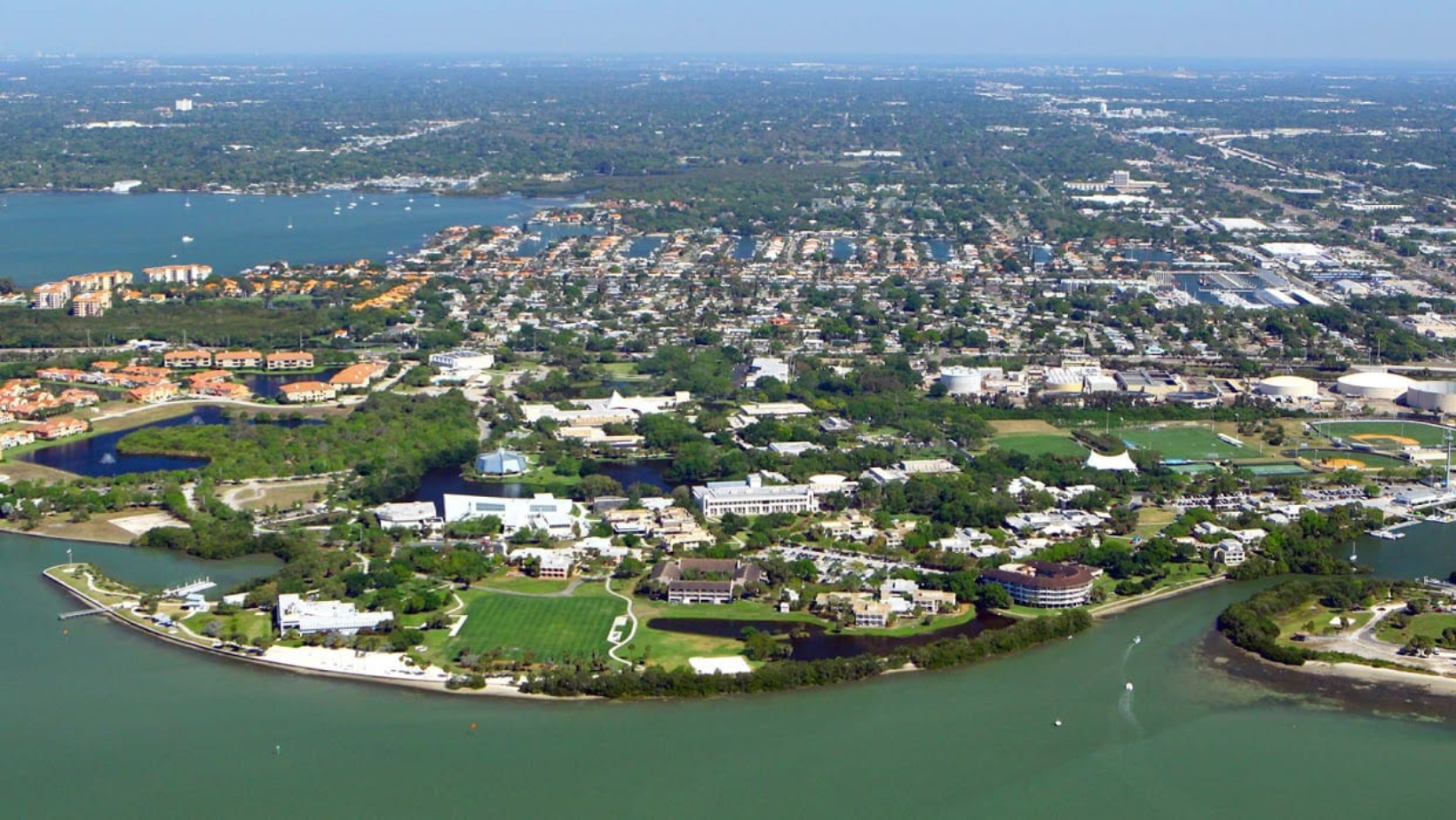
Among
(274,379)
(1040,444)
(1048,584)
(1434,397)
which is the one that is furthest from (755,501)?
(1434,397)

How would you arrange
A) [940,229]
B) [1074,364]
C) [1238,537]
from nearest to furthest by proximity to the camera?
1. [1238,537]
2. [1074,364]
3. [940,229]

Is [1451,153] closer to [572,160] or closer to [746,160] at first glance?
[746,160]


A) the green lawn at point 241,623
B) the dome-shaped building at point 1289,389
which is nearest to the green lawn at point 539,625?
the green lawn at point 241,623

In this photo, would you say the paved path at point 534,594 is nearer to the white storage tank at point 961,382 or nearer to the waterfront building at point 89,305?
the white storage tank at point 961,382

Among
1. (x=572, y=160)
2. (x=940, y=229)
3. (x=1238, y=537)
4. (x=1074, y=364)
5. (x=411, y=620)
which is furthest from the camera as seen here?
(x=572, y=160)

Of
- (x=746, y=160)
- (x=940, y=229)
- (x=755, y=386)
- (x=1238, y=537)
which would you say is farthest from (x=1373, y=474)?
(x=746, y=160)

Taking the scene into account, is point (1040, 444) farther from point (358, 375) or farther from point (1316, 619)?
point (358, 375)

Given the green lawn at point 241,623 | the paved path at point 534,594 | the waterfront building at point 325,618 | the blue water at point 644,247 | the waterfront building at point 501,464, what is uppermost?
the waterfront building at point 325,618
